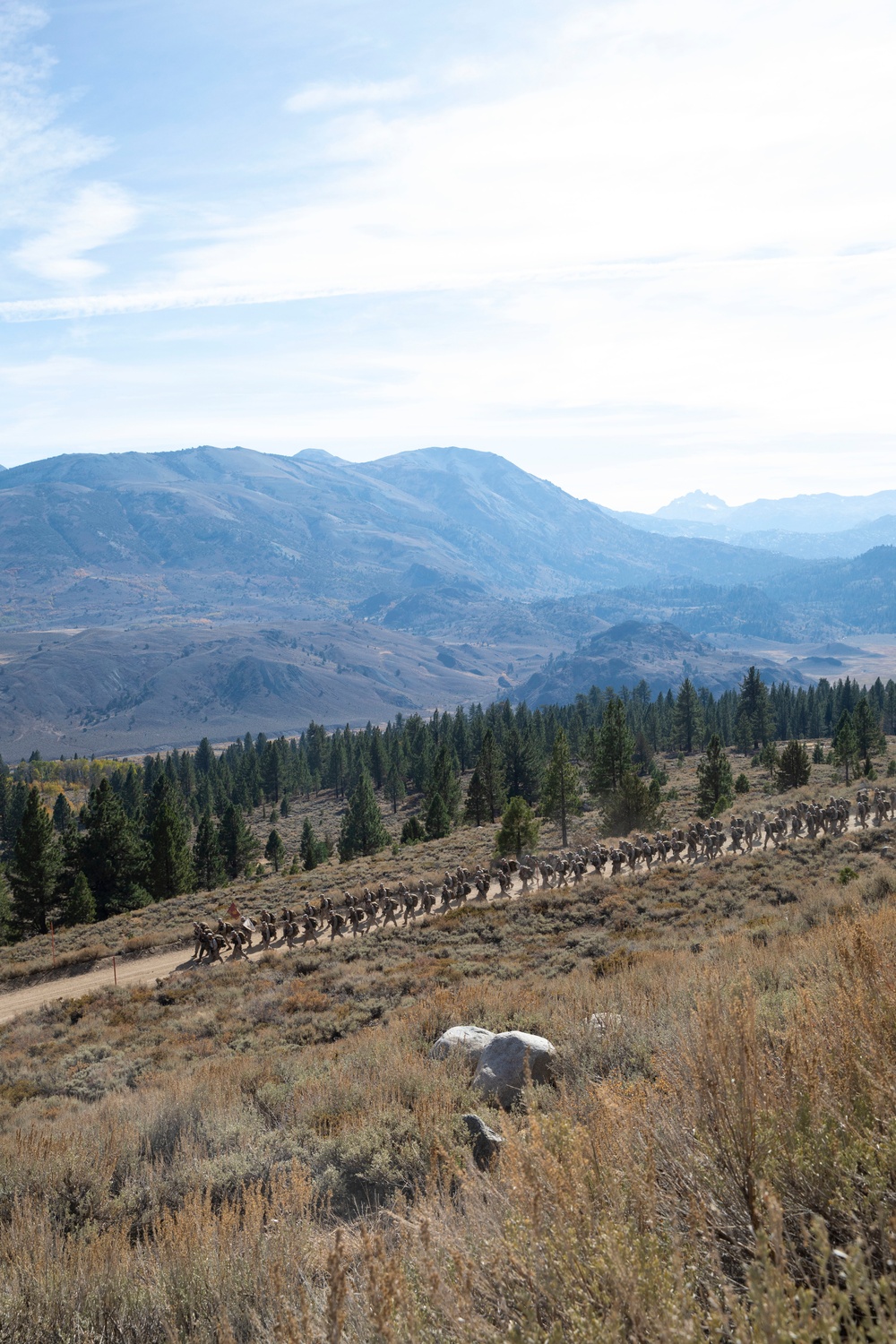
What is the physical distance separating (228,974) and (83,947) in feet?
31.5

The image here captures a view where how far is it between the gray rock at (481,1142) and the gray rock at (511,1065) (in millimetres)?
779

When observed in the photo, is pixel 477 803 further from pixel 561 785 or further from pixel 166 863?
pixel 166 863

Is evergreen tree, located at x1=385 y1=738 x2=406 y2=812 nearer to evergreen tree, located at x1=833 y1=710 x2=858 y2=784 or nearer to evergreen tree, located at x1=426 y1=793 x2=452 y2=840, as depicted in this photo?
evergreen tree, located at x1=426 y1=793 x2=452 y2=840

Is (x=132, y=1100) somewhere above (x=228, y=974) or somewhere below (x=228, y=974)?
above

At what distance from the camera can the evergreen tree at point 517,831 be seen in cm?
3556

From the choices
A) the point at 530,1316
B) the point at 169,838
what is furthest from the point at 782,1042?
the point at 169,838

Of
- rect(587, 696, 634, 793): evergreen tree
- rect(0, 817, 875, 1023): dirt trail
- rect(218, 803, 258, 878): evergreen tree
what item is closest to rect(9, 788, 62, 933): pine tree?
rect(0, 817, 875, 1023): dirt trail

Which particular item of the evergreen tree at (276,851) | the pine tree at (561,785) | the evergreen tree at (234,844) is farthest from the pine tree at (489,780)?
the evergreen tree at (234,844)

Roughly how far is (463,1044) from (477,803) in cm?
5494

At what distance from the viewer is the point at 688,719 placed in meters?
111

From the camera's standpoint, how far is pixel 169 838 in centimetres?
4403

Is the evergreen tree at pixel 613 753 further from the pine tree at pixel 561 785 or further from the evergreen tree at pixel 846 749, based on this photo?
the evergreen tree at pixel 846 749

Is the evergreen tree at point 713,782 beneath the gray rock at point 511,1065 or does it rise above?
beneath

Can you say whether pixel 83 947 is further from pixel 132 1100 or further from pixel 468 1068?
pixel 468 1068
